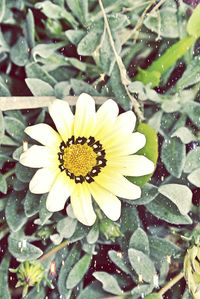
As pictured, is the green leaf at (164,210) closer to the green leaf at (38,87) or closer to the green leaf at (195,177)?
the green leaf at (195,177)

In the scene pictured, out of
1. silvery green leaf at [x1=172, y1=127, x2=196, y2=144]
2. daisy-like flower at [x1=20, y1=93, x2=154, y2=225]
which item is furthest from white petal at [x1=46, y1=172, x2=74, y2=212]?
silvery green leaf at [x1=172, y1=127, x2=196, y2=144]

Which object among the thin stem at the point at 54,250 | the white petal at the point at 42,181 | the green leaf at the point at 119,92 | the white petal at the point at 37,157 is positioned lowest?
the thin stem at the point at 54,250

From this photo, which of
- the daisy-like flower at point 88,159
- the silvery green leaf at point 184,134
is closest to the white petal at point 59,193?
the daisy-like flower at point 88,159

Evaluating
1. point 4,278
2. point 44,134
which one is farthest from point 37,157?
point 4,278

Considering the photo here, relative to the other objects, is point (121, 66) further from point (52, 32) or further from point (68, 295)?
point (68, 295)

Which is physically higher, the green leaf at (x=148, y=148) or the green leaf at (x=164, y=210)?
the green leaf at (x=148, y=148)

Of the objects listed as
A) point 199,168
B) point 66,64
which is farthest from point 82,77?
point 199,168
